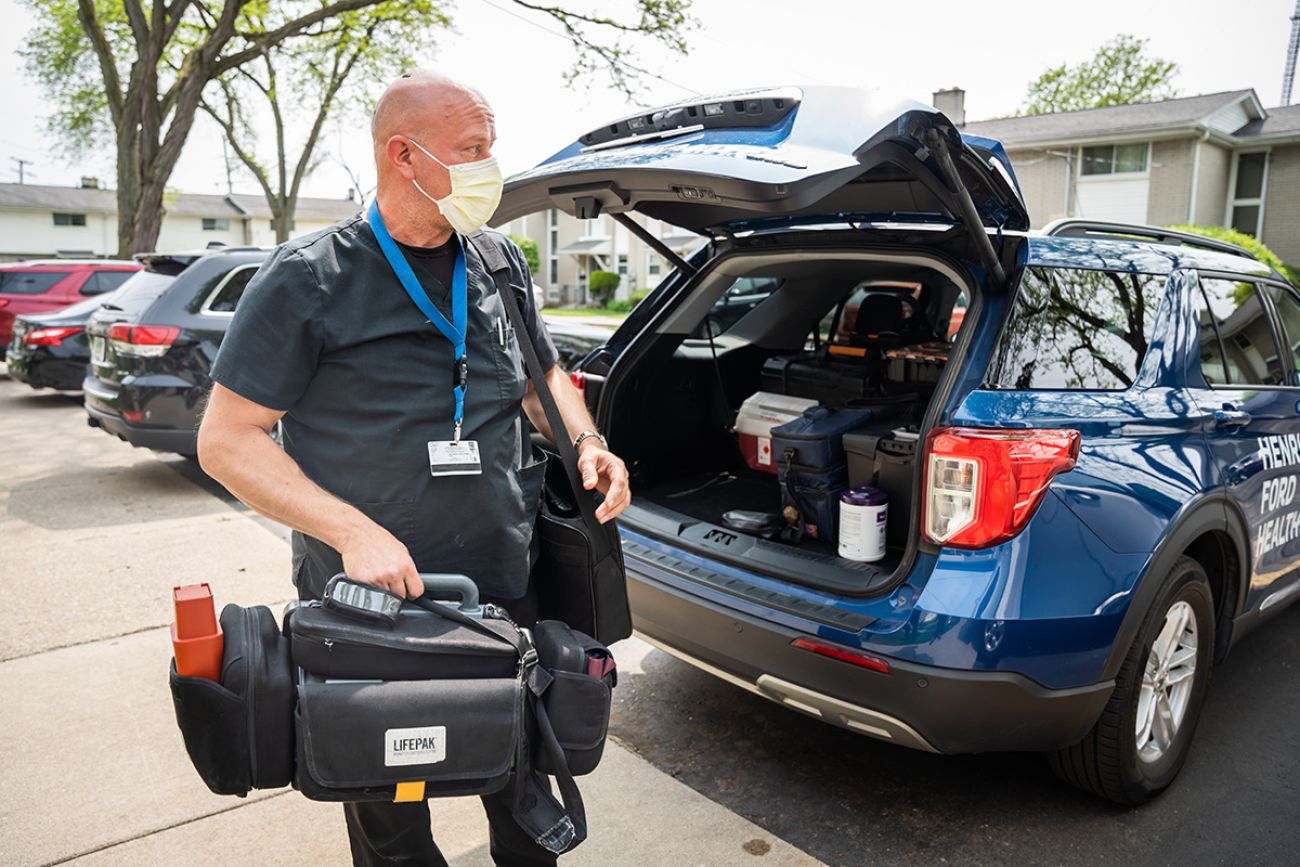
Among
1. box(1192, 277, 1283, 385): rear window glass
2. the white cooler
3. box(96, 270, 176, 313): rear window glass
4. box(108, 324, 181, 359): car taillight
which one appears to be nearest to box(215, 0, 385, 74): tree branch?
box(96, 270, 176, 313): rear window glass

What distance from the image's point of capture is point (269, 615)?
156 centimetres

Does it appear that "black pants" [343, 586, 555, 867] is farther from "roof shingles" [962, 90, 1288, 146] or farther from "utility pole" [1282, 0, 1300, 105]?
"utility pole" [1282, 0, 1300, 105]

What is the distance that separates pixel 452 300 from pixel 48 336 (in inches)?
418

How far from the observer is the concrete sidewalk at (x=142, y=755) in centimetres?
257

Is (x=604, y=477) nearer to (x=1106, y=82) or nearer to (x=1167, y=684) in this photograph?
(x=1167, y=684)

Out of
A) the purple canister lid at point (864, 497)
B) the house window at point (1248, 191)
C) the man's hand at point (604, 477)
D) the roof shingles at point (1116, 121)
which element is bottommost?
the purple canister lid at point (864, 497)

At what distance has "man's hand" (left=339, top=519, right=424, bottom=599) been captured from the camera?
1.58 m

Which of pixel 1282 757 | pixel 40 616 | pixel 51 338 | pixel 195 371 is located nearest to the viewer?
pixel 1282 757

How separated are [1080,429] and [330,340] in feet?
6.18

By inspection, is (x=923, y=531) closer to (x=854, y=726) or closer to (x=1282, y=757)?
(x=854, y=726)

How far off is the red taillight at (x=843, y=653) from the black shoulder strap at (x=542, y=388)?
0.76m

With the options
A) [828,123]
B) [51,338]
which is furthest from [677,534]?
[51,338]

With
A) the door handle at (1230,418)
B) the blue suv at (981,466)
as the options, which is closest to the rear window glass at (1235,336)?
the blue suv at (981,466)

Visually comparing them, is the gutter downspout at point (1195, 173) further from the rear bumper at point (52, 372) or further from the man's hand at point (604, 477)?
the man's hand at point (604, 477)
